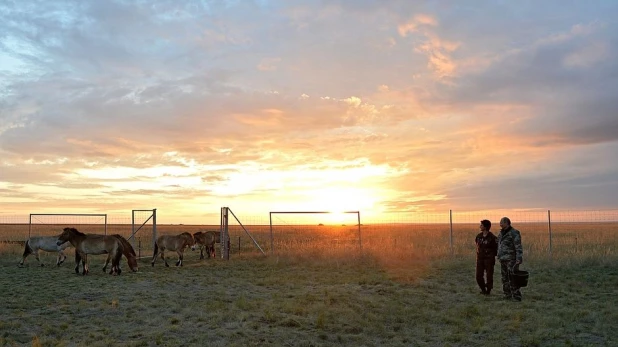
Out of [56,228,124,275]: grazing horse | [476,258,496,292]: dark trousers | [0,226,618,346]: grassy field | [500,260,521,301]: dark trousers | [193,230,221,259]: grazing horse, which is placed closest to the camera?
[0,226,618,346]: grassy field

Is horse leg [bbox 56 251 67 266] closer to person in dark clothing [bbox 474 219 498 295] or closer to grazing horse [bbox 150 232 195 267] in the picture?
grazing horse [bbox 150 232 195 267]

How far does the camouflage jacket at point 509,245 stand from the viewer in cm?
1245

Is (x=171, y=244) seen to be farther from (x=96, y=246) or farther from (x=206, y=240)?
(x=96, y=246)

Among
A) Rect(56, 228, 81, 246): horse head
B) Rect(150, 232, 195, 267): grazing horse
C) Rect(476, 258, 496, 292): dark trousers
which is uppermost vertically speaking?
Rect(56, 228, 81, 246): horse head

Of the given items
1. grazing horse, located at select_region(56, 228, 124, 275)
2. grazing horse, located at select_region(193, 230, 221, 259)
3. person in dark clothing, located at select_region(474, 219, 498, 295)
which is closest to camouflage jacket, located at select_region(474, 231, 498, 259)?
person in dark clothing, located at select_region(474, 219, 498, 295)

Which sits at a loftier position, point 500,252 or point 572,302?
point 500,252

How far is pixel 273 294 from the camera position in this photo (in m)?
13.0

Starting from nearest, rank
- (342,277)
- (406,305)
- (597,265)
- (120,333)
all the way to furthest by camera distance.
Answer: (120,333), (406,305), (342,277), (597,265)

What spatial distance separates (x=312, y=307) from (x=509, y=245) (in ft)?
17.7

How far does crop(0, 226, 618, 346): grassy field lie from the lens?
29.2 ft

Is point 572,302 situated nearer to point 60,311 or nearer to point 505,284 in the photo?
point 505,284

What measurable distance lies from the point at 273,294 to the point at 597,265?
12138 mm

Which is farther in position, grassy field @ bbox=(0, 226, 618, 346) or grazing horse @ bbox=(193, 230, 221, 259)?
grazing horse @ bbox=(193, 230, 221, 259)

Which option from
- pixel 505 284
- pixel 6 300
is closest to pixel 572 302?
pixel 505 284
